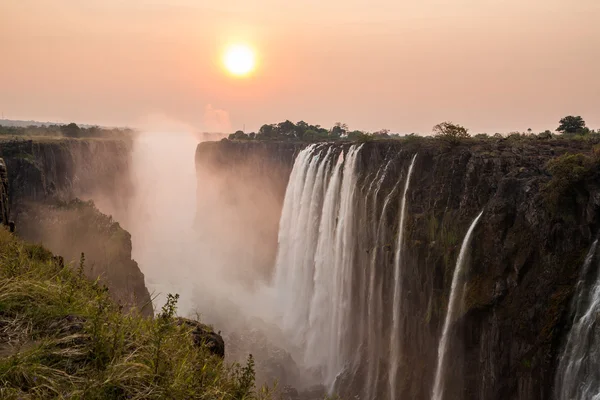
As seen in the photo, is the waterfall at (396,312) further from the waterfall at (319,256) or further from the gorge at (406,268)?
the waterfall at (319,256)

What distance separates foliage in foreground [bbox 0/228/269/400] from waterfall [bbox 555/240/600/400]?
9.64 metres

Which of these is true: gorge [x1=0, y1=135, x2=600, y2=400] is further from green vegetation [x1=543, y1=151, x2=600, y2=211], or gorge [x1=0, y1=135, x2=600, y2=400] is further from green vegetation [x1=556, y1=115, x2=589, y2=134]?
green vegetation [x1=556, y1=115, x2=589, y2=134]

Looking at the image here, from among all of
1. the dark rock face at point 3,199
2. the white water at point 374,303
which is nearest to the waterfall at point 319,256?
the white water at point 374,303

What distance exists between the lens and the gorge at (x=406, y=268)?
12.7 meters

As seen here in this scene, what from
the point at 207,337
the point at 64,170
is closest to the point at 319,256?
the point at 207,337

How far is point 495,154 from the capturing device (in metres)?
17.4

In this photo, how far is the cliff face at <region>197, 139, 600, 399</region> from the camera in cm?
1273

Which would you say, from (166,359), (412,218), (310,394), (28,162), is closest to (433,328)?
(412,218)

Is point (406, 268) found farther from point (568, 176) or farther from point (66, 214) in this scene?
point (66, 214)

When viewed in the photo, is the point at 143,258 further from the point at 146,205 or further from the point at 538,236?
the point at 538,236

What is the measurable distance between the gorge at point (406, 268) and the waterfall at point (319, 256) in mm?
143

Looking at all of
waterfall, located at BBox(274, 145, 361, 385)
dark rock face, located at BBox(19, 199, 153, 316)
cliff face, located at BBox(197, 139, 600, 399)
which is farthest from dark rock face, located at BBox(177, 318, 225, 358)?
waterfall, located at BBox(274, 145, 361, 385)

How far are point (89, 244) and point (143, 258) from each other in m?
26.3

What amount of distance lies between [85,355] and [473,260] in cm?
1497
